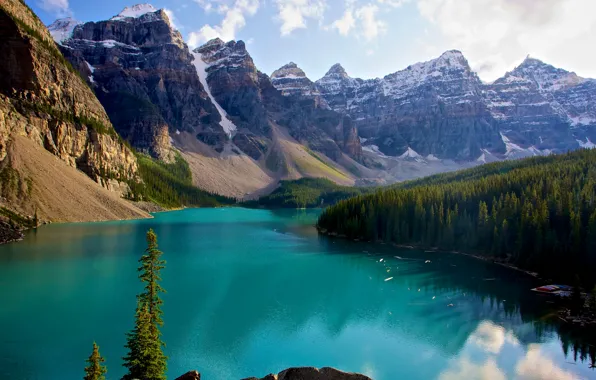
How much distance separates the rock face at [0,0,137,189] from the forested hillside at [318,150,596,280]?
6210 cm

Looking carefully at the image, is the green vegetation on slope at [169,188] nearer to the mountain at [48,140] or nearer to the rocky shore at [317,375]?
the mountain at [48,140]

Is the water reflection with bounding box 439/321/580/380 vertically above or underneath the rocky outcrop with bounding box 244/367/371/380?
underneath

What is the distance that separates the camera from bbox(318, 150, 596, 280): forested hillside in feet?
169

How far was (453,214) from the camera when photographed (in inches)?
2776

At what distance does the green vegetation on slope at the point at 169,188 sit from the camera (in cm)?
13662

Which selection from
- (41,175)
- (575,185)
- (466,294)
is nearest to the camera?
(466,294)

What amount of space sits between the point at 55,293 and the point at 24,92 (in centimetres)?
7792

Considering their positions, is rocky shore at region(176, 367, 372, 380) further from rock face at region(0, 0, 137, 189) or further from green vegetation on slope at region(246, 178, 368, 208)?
green vegetation on slope at region(246, 178, 368, 208)

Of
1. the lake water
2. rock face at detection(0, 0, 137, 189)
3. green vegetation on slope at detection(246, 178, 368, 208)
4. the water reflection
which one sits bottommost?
the water reflection

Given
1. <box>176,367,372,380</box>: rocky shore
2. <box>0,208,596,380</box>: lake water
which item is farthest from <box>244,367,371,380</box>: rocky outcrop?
<box>0,208,596,380</box>: lake water

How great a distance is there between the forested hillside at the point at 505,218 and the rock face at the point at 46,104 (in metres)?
62.1

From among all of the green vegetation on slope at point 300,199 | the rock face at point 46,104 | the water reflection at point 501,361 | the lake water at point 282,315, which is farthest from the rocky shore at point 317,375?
the green vegetation on slope at point 300,199

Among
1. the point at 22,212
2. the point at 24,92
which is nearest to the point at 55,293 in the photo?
the point at 22,212

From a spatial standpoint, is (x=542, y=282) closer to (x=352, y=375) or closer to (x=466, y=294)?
(x=466, y=294)
